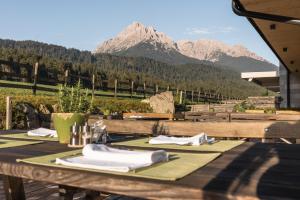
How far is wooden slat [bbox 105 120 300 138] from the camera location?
2.32 m

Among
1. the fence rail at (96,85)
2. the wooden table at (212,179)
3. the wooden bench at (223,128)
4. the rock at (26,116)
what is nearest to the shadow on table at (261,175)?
the wooden table at (212,179)

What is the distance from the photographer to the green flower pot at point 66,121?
6.14 ft

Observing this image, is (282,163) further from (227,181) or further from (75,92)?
(75,92)

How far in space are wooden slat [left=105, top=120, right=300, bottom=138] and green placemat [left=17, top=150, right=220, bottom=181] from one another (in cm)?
93

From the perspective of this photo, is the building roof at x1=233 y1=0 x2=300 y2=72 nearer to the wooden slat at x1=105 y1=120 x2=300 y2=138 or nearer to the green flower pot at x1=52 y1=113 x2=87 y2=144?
the wooden slat at x1=105 y1=120 x2=300 y2=138

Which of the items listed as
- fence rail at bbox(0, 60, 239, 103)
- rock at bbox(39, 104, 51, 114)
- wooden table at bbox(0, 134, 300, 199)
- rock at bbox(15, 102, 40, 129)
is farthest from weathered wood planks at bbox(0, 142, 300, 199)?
rock at bbox(39, 104, 51, 114)

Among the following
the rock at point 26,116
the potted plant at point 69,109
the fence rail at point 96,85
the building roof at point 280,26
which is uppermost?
the building roof at point 280,26

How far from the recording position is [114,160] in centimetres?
129

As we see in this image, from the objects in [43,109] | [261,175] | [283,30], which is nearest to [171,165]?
[261,175]

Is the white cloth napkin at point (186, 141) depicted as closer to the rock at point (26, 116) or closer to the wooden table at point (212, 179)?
the wooden table at point (212, 179)

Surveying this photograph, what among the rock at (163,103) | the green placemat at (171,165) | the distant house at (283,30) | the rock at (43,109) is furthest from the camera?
the rock at (163,103)

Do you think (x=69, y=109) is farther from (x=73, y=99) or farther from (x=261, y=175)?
(x=261, y=175)

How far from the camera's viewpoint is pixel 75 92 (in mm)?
1988

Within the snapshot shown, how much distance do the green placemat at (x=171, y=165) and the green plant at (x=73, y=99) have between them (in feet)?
1.27
